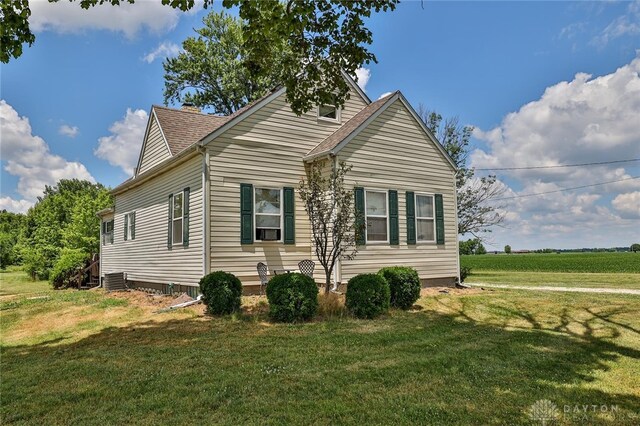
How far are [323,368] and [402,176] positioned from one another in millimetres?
8784

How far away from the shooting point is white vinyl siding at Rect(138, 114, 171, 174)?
14438mm

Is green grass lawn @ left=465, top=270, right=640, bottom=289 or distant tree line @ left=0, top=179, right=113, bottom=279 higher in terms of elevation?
distant tree line @ left=0, top=179, right=113, bottom=279

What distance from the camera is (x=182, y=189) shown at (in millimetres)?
12242

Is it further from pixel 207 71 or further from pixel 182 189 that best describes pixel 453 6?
pixel 207 71

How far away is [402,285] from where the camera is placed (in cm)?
959

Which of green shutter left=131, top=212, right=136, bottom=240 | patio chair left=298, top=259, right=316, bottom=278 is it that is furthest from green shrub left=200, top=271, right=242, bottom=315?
green shutter left=131, top=212, right=136, bottom=240

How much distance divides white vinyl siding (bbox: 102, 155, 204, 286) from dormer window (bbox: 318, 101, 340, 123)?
13.8 feet

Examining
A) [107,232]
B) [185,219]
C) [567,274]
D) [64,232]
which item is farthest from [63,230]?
[567,274]

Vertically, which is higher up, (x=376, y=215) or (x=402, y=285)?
(x=376, y=215)

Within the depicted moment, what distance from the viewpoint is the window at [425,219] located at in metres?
13.3

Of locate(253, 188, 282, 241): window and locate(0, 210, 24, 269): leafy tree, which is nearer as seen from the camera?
locate(253, 188, 282, 241): window

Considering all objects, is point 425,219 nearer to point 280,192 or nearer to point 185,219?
point 280,192

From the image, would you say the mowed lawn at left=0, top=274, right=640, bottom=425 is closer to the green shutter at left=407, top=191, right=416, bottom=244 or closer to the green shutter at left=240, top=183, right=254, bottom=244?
the green shutter at left=240, top=183, right=254, bottom=244

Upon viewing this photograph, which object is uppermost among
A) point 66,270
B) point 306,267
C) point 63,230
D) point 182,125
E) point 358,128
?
point 182,125
